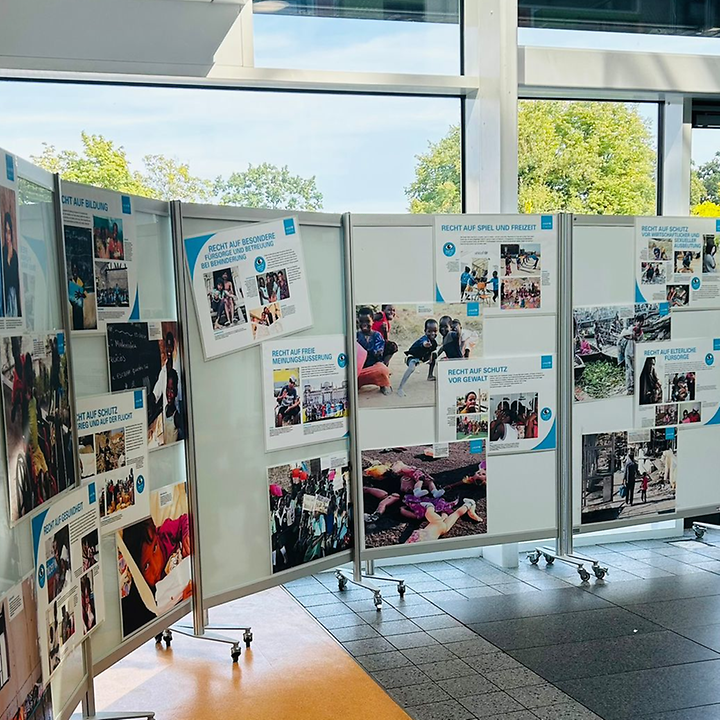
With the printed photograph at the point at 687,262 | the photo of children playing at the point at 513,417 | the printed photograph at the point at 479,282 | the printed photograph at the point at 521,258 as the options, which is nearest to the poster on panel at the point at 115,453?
the printed photograph at the point at 479,282

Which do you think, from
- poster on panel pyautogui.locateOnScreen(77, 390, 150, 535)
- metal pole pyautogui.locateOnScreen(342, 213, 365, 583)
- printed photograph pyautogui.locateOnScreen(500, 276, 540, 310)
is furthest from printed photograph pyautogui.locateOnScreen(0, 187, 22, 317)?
printed photograph pyautogui.locateOnScreen(500, 276, 540, 310)

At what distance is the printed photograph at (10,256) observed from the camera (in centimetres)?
225

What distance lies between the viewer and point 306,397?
4125mm

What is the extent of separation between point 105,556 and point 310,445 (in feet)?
4.18

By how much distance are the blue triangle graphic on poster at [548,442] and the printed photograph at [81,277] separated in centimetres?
261

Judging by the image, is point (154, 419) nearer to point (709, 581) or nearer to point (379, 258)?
point (379, 258)

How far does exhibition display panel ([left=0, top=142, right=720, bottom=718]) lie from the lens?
8.48ft

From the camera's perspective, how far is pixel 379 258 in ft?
14.2

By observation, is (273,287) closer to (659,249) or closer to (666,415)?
(659,249)

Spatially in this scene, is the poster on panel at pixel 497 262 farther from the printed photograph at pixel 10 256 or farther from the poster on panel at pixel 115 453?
the printed photograph at pixel 10 256

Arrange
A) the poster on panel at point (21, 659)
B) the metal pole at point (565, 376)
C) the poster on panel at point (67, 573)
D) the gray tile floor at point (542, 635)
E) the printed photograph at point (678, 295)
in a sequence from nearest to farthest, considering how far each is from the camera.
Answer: the poster on panel at point (21, 659)
the poster on panel at point (67, 573)
the gray tile floor at point (542, 635)
the metal pole at point (565, 376)
the printed photograph at point (678, 295)

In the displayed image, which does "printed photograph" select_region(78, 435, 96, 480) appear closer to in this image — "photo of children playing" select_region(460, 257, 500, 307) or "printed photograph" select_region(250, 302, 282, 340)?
"printed photograph" select_region(250, 302, 282, 340)

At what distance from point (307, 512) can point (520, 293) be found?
164cm

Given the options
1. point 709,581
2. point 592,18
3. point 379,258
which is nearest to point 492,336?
point 379,258
